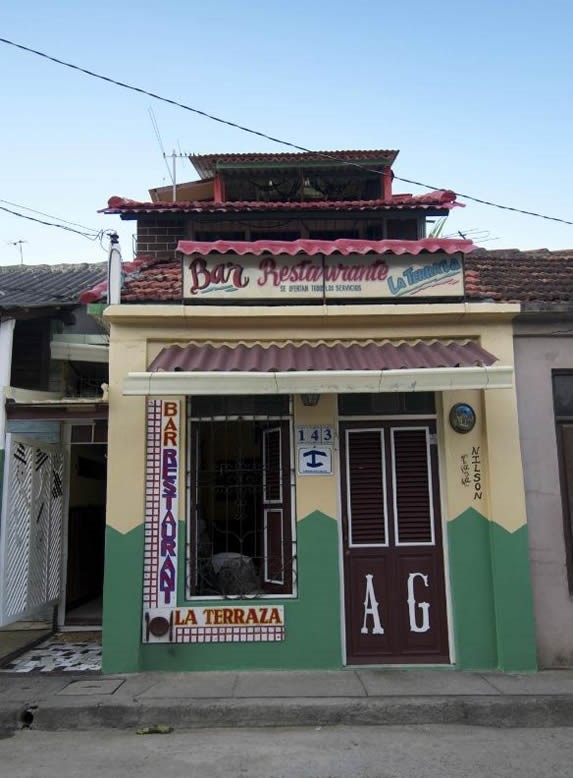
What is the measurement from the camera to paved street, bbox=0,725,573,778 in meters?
4.53

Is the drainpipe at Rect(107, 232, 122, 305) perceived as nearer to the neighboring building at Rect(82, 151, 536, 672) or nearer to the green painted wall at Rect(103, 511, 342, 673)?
the neighboring building at Rect(82, 151, 536, 672)

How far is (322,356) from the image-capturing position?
6.84m

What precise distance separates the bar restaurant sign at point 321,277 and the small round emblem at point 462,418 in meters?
1.24

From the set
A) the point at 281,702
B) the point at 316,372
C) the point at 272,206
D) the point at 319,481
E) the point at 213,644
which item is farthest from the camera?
the point at 272,206

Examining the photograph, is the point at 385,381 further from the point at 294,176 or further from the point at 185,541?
the point at 294,176

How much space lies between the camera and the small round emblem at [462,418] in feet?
23.0

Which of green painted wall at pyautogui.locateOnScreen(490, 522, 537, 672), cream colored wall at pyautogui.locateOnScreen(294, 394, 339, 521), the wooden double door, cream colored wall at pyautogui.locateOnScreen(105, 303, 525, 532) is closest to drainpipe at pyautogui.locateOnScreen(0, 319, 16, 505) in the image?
cream colored wall at pyautogui.locateOnScreen(105, 303, 525, 532)

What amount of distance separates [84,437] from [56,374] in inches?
36.2

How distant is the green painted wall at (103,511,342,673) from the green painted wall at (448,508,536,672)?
1.26 meters

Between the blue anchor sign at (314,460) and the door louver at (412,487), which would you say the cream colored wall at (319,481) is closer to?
the blue anchor sign at (314,460)

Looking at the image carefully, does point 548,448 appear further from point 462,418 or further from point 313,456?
point 313,456

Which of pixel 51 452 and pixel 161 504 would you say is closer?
pixel 161 504

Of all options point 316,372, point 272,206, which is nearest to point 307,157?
point 272,206

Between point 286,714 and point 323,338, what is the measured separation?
145 inches
